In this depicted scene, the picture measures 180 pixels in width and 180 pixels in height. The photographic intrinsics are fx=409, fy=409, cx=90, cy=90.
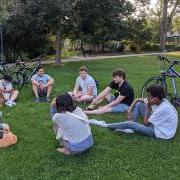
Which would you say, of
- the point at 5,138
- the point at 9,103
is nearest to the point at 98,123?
the point at 5,138

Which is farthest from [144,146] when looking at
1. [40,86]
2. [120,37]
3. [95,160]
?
[120,37]

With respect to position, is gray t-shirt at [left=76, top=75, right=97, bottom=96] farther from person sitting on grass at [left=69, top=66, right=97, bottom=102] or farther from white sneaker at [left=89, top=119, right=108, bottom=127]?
white sneaker at [left=89, top=119, right=108, bottom=127]

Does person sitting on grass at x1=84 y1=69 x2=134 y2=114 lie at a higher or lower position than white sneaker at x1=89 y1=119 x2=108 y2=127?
higher

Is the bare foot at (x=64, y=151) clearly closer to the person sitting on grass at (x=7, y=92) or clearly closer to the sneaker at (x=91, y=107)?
the sneaker at (x=91, y=107)

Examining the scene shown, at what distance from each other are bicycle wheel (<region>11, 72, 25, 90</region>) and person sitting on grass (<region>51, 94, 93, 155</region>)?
20.7ft

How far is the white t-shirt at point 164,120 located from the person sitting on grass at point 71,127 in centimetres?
124

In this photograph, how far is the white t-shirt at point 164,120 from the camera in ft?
21.5

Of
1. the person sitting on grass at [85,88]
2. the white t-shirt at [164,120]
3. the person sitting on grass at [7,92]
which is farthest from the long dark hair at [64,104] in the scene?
the person sitting on grass at [7,92]

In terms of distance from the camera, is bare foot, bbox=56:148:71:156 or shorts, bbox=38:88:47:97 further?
shorts, bbox=38:88:47:97

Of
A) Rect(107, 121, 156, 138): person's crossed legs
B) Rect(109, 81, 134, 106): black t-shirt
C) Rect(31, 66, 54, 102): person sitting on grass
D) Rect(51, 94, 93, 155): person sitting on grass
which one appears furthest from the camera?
Rect(31, 66, 54, 102): person sitting on grass

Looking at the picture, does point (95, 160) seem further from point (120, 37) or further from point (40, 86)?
point (120, 37)

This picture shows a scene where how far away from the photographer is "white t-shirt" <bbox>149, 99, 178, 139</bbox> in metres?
6.55

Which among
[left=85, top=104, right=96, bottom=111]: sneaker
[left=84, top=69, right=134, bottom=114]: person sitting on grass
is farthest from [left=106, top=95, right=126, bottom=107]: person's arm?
[left=85, top=104, right=96, bottom=111]: sneaker

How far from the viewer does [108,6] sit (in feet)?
67.8
